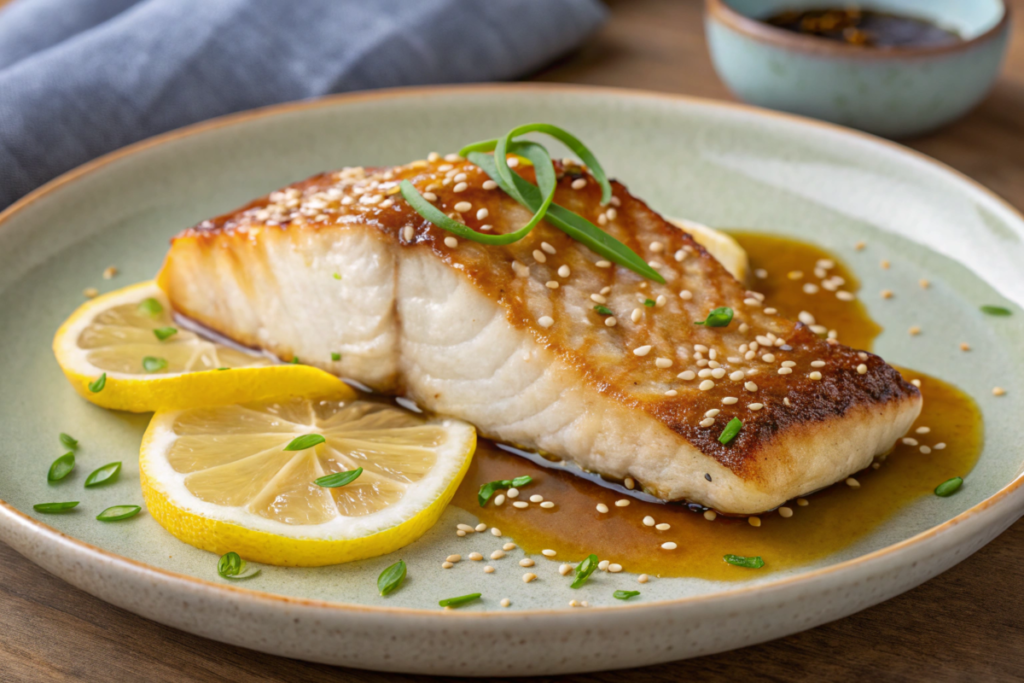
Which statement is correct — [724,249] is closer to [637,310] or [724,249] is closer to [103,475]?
[637,310]

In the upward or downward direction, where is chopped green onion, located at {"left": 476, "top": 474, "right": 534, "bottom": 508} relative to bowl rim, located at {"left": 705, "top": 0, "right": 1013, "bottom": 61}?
downward

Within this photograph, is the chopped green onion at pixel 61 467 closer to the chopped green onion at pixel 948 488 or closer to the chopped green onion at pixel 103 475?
the chopped green onion at pixel 103 475

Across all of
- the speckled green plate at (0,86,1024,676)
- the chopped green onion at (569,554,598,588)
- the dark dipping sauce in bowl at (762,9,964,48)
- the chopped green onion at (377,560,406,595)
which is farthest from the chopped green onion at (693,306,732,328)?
the dark dipping sauce in bowl at (762,9,964,48)

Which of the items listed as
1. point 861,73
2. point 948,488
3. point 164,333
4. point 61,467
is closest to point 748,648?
point 948,488

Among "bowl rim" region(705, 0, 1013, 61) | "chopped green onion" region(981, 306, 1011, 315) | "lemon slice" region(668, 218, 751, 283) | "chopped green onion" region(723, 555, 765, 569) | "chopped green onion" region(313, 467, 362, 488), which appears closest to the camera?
"chopped green onion" region(723, 555, 765, 569)

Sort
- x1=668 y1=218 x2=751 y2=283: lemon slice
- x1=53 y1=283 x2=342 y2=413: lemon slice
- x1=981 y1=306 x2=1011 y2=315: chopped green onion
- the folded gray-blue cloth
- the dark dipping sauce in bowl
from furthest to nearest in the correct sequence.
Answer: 1. the dark dipping sauce in bowl
2. the folded gray-blue cloth
3. x1=668 y1=218 x2=751 y2=283: lemon slice
4. x1=981 y1=306 x2=1011 y2=315: chopped green onion
5. x1=53 y1=283 x2=342 y2=413: lemon slice

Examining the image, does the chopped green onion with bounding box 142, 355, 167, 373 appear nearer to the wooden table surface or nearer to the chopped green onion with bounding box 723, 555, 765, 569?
the wooden table surface

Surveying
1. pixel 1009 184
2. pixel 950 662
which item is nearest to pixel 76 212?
pixel 950 662

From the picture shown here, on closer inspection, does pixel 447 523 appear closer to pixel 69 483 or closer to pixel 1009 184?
pixel 69 483
